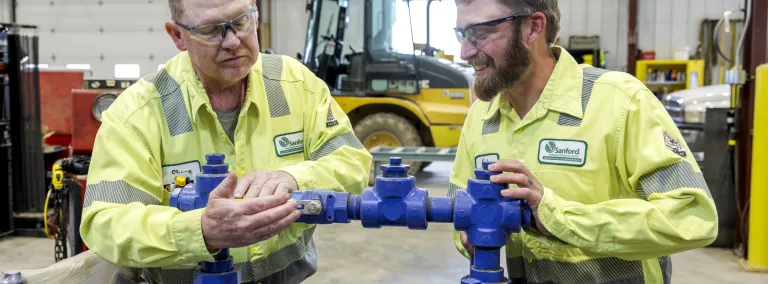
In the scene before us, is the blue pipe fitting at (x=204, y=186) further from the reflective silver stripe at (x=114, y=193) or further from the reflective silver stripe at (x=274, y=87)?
the reflective silver stripe at (x=274, y=87)

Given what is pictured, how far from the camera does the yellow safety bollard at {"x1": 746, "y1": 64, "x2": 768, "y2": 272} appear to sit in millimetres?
5051

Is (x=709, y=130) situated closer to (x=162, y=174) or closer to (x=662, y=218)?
(x=662, y=218)

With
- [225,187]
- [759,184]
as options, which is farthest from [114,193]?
[759,184]

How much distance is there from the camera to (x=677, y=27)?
1409 cm

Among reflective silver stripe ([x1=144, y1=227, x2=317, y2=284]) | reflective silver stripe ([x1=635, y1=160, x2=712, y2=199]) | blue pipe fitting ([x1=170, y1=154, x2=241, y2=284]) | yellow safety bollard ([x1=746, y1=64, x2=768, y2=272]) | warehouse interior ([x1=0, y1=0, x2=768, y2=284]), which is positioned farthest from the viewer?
warehouse interior ([x1=0, y1=0, x2=768, y2=284])

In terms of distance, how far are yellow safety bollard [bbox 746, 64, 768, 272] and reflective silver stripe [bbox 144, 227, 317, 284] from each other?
4278 millimetres

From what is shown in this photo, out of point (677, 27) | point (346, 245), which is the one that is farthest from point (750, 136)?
point (677, 27)

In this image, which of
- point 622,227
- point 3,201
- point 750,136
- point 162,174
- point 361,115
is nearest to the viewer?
point 622,227

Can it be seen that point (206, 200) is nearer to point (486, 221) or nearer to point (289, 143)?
point (289, 143)

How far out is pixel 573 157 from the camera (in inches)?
72.7

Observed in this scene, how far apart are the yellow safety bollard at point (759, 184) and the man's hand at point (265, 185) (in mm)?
4598

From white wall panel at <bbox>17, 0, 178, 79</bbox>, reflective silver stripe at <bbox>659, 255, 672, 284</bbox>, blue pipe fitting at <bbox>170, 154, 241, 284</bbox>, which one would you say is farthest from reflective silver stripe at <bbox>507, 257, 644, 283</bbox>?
white wall panel at <bbox>17, 0, 178, 79</bbox>

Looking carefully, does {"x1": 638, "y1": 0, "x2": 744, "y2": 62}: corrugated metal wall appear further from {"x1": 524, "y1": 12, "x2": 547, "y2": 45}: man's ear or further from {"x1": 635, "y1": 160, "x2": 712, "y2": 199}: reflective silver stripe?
{"x1": 635, "y1": 160, "x2": 712, "y2": 199}: reflective silver stripe

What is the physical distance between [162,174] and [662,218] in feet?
4.50
